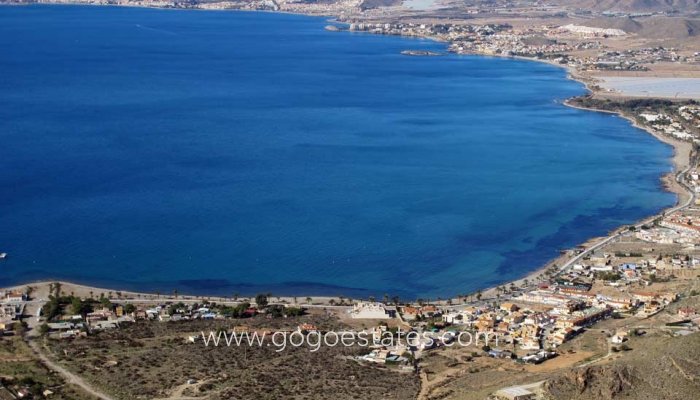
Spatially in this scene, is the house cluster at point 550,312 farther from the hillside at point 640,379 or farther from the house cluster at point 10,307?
the house cluster at point 10,307

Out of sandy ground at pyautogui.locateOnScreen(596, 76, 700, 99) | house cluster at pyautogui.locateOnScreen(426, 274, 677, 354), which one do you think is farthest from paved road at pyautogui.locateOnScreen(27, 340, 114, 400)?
sandy ground at pyautogui.locateOnScreen(596, 76, 700, 99)

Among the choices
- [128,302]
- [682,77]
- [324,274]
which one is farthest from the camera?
[682,77]

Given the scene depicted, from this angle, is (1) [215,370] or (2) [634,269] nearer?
(1) [215,370]

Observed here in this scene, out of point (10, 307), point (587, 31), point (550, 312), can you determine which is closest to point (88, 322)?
point (10, 307)

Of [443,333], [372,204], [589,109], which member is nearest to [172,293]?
[443,333]

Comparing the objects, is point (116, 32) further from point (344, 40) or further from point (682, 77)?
point (682, 77)

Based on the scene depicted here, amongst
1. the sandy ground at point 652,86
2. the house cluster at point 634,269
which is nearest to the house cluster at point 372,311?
the house cluster at point 634,269

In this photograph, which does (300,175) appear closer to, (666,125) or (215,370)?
(215,370)

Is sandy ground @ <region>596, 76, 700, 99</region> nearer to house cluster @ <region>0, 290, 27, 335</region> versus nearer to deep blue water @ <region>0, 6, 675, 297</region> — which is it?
deep blue water @ <region>0, 6, 675, 297</region>
